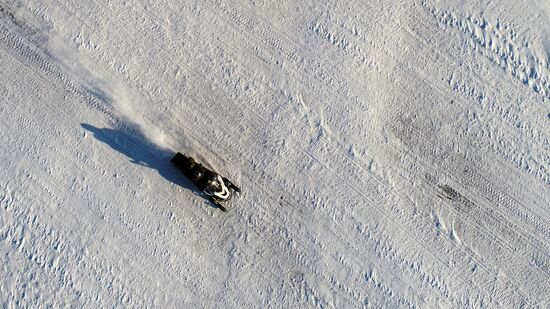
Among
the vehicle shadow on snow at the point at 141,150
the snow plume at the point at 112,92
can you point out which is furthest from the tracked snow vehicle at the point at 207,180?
the snow plume at the point at 112,92

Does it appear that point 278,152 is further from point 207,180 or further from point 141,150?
point 141,150

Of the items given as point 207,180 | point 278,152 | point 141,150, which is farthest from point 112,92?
point 278,152

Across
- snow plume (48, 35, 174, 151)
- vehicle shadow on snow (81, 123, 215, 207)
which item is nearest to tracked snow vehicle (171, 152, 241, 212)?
vehicle shadow on snow (81, 123, 215, 207)

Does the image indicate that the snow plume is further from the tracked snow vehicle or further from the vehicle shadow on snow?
the tracked snow vehicle

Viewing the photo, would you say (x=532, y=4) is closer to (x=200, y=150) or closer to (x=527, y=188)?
(x=527, y=188)

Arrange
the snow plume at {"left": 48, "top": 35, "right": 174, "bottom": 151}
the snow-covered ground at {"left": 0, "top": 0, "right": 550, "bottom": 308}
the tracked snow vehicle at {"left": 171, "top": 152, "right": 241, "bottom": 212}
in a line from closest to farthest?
the tracked snow vehicle at {"left": 171, "top": 152, "right": 241, "bottom": 212}
the snow-covered ground at {"left": 0, "top": 0, "right": 550, "bottom": 308}
the snow plume at {"left": 48, "top": 35, "right": 174, "bottom": 151}

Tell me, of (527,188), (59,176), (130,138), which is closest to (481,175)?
(527,188)
